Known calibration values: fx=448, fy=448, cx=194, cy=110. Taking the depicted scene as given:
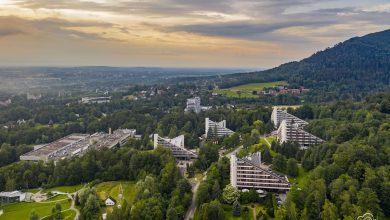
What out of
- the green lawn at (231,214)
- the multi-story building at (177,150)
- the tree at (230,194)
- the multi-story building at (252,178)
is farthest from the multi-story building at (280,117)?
the green lawn at (231,214)

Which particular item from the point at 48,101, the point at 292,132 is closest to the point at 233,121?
the point at 292,132

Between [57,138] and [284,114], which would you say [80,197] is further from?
[284,114]

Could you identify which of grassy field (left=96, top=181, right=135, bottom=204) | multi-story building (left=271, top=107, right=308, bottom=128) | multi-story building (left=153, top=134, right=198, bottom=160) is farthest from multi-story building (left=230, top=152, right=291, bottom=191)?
multi-story building (left=271, top=107, right=308, bottom=128)

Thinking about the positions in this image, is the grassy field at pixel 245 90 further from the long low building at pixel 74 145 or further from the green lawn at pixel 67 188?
the green lawn at pixel 67 188

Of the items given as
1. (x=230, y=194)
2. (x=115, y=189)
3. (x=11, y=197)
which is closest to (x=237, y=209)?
(x=230, y=194)

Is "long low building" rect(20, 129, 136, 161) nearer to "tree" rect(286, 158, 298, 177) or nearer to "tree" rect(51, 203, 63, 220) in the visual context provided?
"tree" rect(51, 203, 63, 220)

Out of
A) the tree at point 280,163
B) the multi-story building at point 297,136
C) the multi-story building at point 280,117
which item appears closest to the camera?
the tree at point 280,163

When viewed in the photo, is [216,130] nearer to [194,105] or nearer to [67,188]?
[67,188]
